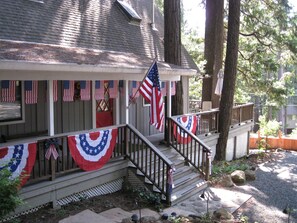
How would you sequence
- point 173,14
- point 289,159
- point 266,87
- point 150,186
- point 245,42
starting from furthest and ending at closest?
point 245,42 < point 266,87 < point 289,159 < point 173,14 < point 150,186

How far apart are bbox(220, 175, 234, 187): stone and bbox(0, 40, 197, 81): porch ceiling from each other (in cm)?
368

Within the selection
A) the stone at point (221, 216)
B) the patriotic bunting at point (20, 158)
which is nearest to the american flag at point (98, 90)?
the patriotic bunting at point (20, 158)

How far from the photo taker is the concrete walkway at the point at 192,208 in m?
7.18

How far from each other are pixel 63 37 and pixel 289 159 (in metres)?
11.9

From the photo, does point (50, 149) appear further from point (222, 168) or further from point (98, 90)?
point (222, 168)

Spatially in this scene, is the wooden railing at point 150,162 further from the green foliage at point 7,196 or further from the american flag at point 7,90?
the green foliage at point 7,196

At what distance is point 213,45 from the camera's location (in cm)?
1764

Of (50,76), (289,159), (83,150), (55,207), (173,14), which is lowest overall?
(289,159)

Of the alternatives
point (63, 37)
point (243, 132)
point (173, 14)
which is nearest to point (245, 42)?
point (243, 132)

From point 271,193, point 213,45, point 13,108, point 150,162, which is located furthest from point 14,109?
point 213,45

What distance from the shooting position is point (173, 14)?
12.2m

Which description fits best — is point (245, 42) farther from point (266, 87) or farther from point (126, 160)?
point (126, 160)

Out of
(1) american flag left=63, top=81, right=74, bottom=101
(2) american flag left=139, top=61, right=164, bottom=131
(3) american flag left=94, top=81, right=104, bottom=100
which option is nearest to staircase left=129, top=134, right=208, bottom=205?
(2) american flag left=139, top=61, right=164, bottom=131

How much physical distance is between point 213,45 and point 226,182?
8.72 m
